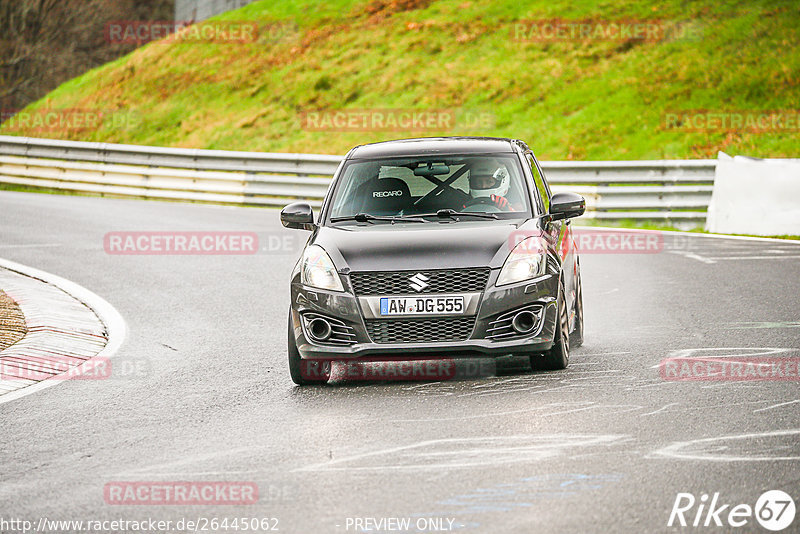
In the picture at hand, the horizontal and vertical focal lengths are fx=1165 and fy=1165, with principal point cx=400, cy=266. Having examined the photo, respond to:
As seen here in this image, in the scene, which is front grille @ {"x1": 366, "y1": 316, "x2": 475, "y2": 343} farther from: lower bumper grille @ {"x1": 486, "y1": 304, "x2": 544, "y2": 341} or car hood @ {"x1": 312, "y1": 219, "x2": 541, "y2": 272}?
car hood @ {"x1": 312, "y1": 219, "x2": 541, "y2": 272}

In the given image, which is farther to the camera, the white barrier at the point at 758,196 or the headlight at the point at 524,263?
the white barrier at the point at 758,196

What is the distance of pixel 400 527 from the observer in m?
4.92

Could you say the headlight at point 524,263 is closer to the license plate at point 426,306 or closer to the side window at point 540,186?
the license plate at point 426,306

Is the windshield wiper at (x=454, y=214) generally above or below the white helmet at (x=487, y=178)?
below

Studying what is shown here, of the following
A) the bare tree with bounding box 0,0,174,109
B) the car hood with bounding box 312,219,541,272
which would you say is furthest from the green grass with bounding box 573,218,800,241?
the bare tree with bounding box 0,0,174,109

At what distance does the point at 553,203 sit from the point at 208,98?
31.5m

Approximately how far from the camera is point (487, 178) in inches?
354

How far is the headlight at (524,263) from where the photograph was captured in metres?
7.86

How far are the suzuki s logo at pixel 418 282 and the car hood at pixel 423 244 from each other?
0.06 m

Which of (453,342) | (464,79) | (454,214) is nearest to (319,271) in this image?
(453,342)

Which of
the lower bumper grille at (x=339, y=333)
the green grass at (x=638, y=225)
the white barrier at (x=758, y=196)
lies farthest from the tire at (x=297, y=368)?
the green grass at (x=638, y=225)

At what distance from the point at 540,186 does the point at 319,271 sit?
2.23 m

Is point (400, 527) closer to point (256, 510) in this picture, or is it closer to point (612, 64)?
point (256, 510)

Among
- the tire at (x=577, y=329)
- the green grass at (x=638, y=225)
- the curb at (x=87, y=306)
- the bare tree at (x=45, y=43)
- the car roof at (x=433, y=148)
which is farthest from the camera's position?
the bare tree at (x=45, y=43)
